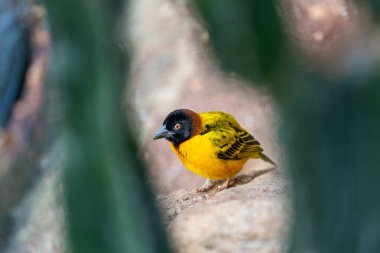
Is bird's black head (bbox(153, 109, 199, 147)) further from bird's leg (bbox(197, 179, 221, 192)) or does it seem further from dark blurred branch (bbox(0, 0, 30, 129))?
dark blurred branch (bbox(0, 0, 30, 129))

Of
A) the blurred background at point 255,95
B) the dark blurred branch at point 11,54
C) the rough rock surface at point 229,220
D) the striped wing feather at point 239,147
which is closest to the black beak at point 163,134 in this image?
the striped wing feather at point 239,147

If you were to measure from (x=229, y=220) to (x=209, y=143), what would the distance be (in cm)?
103

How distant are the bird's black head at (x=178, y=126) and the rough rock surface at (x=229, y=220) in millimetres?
483

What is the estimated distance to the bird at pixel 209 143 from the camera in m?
1.82

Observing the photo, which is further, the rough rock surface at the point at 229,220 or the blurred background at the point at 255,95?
the rough rock surface at the point at 229,220

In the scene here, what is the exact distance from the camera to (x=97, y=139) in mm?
1284

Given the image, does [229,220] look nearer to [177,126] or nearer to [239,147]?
[239,147]

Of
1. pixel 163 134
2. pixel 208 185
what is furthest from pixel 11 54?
pixel 163 134

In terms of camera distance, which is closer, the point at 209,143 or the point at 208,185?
the point at 209,143

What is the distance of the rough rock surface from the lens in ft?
7.76

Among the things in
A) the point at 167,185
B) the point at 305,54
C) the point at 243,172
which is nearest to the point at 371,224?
the point at 305,54

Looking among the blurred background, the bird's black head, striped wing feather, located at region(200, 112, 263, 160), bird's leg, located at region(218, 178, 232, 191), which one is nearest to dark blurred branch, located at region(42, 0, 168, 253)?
the blurred background

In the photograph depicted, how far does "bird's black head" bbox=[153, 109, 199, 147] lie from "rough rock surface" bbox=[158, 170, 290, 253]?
483 millimetres

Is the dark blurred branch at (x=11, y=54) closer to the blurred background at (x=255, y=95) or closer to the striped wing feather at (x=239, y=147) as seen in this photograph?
the striped wing feather at (x=239, y=147)
